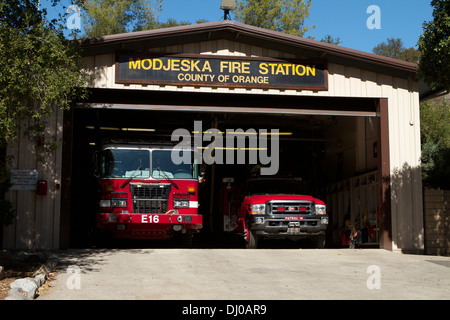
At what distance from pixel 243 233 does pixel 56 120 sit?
601 centimetres

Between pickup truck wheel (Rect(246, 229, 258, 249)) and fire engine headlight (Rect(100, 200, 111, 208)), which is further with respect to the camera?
pickup truck wheel (Rect(246, 229, 258, 249))

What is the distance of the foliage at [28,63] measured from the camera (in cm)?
957

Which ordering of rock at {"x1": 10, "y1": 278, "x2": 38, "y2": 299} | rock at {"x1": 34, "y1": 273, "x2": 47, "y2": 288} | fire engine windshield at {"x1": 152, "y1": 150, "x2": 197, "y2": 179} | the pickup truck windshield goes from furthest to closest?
1. the pickup truck windshield
2. fire engine windshield at {"x1": 152, "y1": 150, "x2": 197, "y2": 179}
3. rock at {"x1": 34, "y1": 273, "x2": 47, "y2": 288}
4. rock at {"x1": 10, "y1": 278, "x2": 38, "y2": 299}

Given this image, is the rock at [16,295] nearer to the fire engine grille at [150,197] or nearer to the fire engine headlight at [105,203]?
the fire engine headlight at [105,203]

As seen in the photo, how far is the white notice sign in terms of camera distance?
1398cm

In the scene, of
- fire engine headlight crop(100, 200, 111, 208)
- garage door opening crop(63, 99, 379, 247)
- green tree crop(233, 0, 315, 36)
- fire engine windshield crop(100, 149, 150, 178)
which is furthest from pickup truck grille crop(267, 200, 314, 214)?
green tree crop(233, 0, 315, 36)

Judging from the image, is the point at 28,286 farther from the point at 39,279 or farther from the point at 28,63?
the point at 28,63

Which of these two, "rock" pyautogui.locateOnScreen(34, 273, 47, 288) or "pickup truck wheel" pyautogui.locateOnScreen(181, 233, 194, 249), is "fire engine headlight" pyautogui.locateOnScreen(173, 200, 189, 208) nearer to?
"pickup truck wheel" pyautogui.locateOnScreen(181, 233, 194, 249)

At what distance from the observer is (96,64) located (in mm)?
14727

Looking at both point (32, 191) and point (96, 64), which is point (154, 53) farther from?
point (32, 191)

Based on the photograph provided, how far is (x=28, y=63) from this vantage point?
32.9 ft

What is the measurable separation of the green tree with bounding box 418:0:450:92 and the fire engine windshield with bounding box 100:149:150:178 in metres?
7.34

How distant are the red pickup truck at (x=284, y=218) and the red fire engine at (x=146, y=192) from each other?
1.47 metres

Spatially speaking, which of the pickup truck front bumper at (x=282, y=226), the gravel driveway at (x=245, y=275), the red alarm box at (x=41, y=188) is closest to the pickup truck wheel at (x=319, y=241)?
the pickup truck front bumper at (x=282, y=226)
